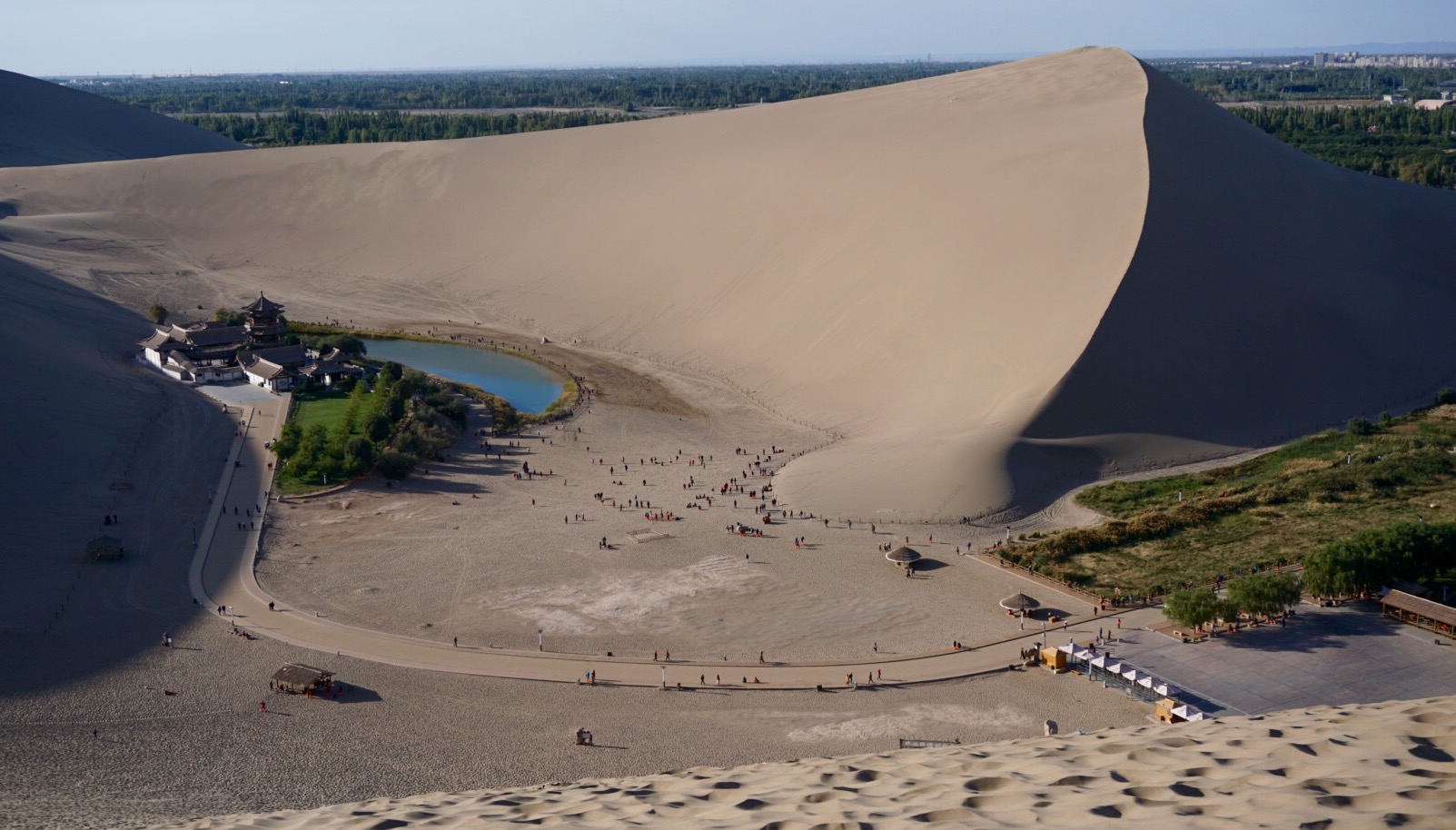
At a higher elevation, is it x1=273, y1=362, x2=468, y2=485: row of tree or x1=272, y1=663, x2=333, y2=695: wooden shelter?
x1=273, y1=362, x2=468, y2=485: row of tree

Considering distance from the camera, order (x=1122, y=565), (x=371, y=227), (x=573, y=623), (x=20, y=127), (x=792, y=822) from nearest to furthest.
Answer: (x=792, y=822) < (x=573, y=623) < (x=1122, y=565) < (x=371, y=227) < (x=20, y=127)

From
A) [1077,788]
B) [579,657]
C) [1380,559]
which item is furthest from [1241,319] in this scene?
[1077,788]

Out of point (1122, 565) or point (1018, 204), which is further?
point (1018, 204)

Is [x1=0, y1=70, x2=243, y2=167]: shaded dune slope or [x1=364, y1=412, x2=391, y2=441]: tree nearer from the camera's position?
[x1=364, y1=412, x2=391, y2=441]: tree

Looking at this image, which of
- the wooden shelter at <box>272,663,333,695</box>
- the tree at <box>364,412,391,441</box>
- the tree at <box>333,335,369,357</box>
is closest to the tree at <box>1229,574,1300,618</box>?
the wooden shelter at <box>272,663,333,695</box>

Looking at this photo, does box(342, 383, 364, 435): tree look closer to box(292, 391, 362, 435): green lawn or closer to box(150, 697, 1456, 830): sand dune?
box(292, 391, 362, 435): green lawn

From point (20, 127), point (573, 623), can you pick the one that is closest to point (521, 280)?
point (573, 623)

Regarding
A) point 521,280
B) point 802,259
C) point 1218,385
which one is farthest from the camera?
point 521,280

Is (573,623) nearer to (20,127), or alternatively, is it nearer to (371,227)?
(371,227)
